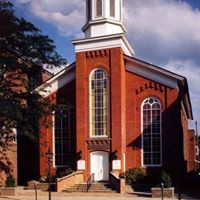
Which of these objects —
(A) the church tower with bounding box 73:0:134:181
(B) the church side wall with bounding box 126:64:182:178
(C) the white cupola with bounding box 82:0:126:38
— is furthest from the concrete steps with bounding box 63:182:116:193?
(C) the white cupola with bounding box 82:0:126:38

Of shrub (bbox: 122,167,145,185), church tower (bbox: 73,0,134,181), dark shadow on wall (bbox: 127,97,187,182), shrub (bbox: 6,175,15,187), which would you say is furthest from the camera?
church tower (bbox: 73,0,134,181)

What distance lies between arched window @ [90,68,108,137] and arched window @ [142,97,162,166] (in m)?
3.16

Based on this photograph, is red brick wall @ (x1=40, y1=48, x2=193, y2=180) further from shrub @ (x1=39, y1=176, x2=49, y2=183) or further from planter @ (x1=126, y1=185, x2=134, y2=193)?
planter @ (x1=126, y1=185, x2=134, y2=193)

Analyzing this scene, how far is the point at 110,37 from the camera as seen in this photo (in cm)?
3888

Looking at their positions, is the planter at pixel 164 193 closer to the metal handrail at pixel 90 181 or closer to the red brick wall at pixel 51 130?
the metal handrail at pixel 90 181

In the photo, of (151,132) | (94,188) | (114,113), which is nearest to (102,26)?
(114,113)

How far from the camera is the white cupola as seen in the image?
132ft

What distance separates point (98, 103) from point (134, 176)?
21.7 feet

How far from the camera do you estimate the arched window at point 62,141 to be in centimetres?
4031

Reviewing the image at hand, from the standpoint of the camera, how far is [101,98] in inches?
1543

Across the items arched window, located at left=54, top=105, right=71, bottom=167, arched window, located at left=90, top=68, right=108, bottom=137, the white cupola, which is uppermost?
the white cupola

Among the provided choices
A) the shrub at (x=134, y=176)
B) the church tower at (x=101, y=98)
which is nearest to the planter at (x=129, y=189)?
the shrub at (x=134, y=176)

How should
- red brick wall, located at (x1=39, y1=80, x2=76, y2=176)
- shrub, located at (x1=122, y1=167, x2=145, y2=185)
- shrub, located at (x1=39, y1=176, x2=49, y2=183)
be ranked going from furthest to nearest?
red brick wall, located at (x1=39, y1=80, x2=76, y2=176), shrub, located at (x1=39, y1=176, x2=49, y2=183), shrub, located at (x1=122, y1=167, x2=145, y2=185)

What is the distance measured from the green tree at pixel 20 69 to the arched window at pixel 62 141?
9.98 m
